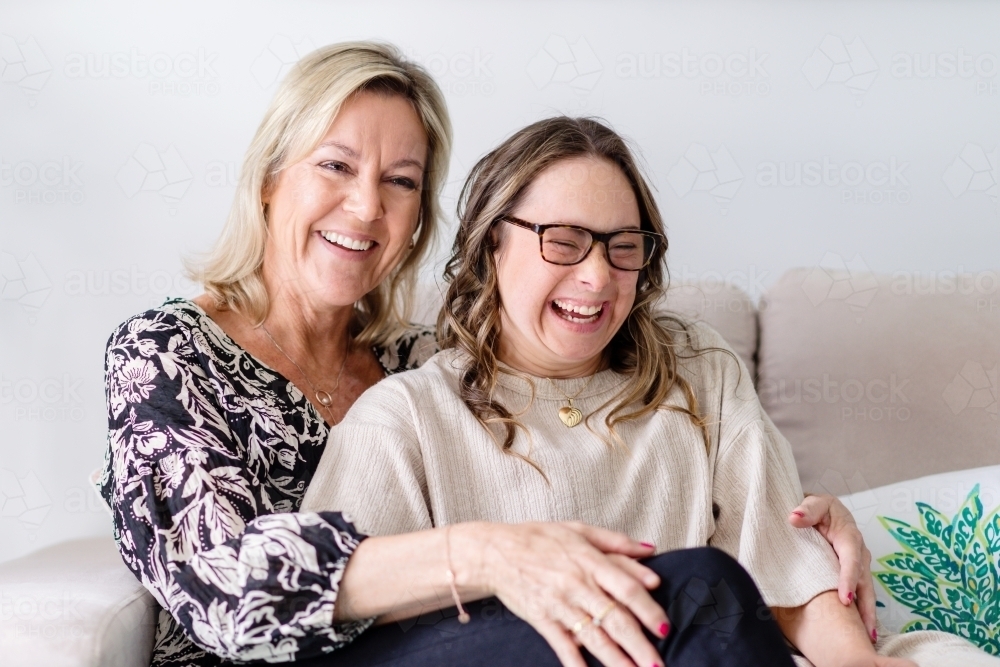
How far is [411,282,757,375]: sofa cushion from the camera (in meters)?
2.03

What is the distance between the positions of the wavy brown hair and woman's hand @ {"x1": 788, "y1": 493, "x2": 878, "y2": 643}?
0.22m

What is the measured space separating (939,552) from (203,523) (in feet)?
4.11

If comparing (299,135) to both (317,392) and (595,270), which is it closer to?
(317,392)

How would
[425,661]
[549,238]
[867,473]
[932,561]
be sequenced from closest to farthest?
[425,661], [549,238], [932,561], [867,473]

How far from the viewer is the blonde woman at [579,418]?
1386 mm

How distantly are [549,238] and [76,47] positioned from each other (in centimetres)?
145

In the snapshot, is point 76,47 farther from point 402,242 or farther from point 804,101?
point 804,101

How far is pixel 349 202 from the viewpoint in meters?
1.63

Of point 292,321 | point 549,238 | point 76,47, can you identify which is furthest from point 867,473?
point 76,47

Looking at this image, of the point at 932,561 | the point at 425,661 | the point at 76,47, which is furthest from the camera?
the point at 76,47

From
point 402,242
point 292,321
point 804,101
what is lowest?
point 292,321

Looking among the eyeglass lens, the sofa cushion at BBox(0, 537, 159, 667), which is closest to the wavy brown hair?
the eyeglass lens

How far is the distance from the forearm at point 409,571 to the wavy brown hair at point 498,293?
0.30 metres

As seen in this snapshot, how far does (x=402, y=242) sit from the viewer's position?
1.72 metres
